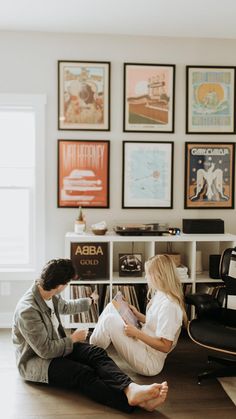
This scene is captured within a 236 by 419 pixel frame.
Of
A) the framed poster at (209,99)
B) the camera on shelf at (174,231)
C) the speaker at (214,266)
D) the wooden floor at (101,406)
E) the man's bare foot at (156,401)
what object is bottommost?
the wooden floor at (101,406)

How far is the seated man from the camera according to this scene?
307 cm

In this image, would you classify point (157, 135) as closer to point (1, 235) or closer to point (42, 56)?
point (42, 56)

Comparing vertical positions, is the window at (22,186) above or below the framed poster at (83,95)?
below

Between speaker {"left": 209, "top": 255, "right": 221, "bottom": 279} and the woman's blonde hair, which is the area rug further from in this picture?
speaker {"left": 209, "top": 255, "right": 221, "bottom": 279}

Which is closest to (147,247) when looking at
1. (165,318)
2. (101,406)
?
(165,318)

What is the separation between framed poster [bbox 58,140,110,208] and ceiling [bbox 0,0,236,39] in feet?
3.36

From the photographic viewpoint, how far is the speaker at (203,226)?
4.52 m

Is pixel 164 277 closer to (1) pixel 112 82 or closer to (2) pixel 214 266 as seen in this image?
(2) pixel 214 266

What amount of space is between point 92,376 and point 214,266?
5.76ft

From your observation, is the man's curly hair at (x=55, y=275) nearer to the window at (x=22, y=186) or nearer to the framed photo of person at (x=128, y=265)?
the framed photo of person at (x=128, y=265)

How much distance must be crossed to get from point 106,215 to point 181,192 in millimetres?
746

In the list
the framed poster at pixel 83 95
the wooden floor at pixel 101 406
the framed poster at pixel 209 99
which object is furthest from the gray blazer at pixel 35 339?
the framed poster at pixel 209 99

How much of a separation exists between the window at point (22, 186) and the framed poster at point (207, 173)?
1.38 meters

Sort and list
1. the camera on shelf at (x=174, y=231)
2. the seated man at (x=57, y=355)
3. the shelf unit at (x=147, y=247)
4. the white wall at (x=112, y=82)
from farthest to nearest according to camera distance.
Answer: the white wall at (x=112, y=82)
the camera on shelf at (x=174, y=231)
the shelf unit at (x=147, y=247)
the seated man at (x=57, y=355)
